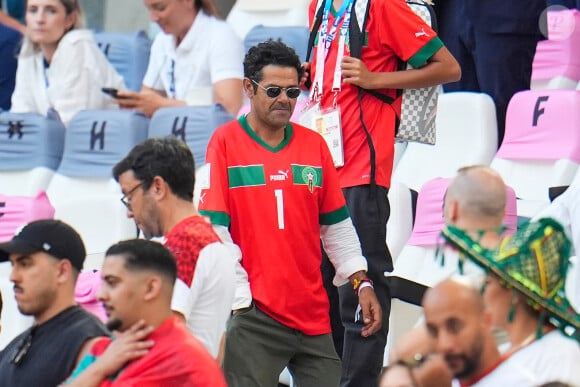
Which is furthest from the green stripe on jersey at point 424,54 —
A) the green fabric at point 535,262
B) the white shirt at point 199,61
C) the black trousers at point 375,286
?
the white shirt at point 199,61

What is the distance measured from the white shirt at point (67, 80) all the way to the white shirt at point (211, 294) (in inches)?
175

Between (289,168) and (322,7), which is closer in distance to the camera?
(289,168)

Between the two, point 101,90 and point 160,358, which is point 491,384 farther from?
point 101,90

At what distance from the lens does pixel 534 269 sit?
3697 mm

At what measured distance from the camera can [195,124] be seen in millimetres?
8469

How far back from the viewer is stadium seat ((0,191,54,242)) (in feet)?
27.6

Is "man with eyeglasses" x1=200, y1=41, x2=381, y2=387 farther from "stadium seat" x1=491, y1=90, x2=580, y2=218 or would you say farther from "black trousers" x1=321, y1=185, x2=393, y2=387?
"stadium seat" x1=491, y1=90, x2=580, y2=218

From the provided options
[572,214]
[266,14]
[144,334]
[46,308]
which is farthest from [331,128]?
[266,14]

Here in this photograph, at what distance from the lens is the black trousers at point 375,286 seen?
5.93m

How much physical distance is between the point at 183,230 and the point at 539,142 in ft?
10.5

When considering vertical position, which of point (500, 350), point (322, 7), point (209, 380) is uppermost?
point (322, 7)

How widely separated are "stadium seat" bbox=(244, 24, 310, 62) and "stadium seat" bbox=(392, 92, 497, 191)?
1.12 meters

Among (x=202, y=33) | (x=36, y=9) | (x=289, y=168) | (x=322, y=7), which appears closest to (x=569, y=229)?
(x=289, y=168)

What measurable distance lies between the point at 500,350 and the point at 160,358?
1070 mm
